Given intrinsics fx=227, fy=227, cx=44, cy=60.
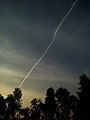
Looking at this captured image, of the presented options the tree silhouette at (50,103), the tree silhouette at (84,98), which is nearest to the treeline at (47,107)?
the tree silhouette at (50,103)

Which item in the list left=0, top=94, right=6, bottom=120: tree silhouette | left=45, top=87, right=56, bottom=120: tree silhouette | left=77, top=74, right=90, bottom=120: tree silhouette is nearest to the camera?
left=77, top=74, right=90, bottom=120: tree silhouette

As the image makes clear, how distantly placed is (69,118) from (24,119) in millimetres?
37036

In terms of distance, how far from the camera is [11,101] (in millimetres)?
100500

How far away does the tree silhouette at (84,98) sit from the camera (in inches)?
2172

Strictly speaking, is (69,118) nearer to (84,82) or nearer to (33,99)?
(33,99)

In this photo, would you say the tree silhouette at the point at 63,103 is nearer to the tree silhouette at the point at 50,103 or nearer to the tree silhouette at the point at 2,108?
the tree silhouette at the point at 50,103

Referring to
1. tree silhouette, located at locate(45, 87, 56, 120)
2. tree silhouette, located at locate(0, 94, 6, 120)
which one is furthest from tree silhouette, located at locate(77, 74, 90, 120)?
tree silhouette, located at locate(0, 94, 6, 120)

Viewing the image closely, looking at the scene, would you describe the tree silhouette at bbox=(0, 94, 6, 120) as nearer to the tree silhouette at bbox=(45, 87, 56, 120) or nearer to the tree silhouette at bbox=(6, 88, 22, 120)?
the tree silhouette at bbox=(6, 88, 22, 120)

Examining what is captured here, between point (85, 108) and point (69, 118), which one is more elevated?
point (69, 118)

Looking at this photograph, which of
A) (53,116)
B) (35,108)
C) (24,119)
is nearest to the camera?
(24,119)

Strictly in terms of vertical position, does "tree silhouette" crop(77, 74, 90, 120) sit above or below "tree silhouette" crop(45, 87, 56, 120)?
below

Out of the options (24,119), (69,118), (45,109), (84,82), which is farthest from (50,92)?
(84,82)

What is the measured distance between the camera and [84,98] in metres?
57.0

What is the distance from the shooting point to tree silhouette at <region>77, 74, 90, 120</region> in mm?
55181
